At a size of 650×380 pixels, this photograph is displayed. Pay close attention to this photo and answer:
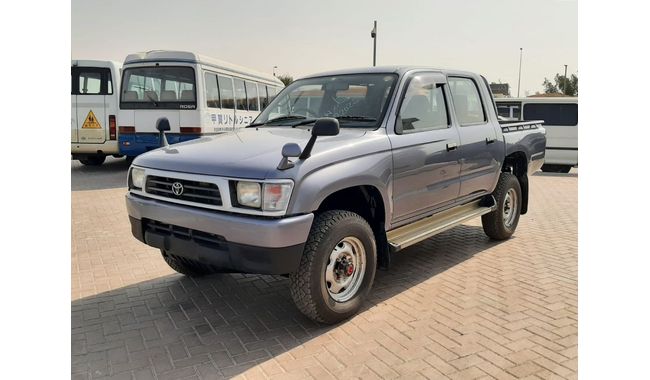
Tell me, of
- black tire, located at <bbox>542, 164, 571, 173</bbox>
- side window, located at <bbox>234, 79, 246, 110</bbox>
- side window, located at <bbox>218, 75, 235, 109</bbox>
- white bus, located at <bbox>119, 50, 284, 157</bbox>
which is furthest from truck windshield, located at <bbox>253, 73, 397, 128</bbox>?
black tire, located at <bbox>542, 164, 571, 173</bbox>

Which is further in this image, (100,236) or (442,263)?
(100,236)

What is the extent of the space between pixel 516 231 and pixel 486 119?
2030 millimetres

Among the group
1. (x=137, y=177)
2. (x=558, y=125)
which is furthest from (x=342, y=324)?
(x=558, y=125)

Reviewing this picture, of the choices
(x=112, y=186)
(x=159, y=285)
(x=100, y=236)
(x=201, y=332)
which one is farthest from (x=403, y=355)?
(x=112, y=186)

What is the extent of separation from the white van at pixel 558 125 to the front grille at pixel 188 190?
13119 millimetres

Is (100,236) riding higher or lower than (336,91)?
lower

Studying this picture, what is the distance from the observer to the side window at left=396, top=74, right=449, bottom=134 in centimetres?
446

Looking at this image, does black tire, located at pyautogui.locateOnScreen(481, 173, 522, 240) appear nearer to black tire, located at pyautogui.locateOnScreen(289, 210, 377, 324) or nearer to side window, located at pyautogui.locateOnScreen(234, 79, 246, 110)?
black tire, located at pyautogui.locateOnScreen(289, 210, 377, 324)

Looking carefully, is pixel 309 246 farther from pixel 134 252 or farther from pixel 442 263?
pixel 134 252

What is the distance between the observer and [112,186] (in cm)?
1099

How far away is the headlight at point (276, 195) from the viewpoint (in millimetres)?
3211

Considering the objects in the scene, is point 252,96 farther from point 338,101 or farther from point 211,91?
point 338,101

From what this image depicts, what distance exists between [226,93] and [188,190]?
10304 mm

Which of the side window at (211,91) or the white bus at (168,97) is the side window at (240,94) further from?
the side window at (211,91)
